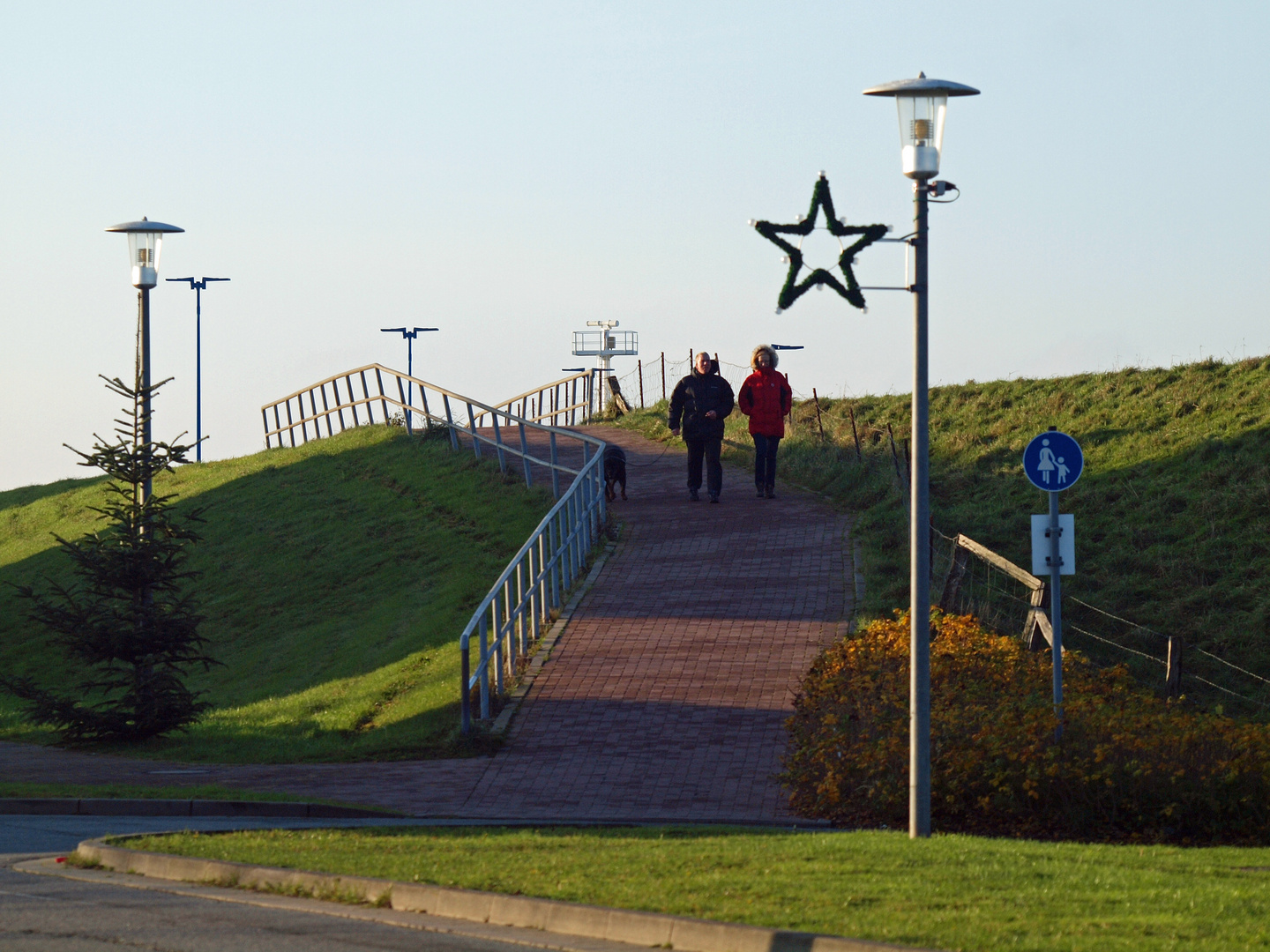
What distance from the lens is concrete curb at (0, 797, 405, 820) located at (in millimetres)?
11625

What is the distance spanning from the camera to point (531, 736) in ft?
45.7

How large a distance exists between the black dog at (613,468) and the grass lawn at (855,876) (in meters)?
12.8

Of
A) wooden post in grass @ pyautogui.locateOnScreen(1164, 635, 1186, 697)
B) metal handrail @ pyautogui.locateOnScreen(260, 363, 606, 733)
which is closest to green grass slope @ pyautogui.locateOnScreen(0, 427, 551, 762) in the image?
metal handrail @ pyautogui.locateOnScreen(260, 363, 606, 733)

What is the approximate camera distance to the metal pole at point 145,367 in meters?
17.0

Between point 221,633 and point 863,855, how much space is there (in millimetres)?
15445

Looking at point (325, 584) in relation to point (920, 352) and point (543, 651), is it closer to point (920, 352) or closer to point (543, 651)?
point (543, 651)

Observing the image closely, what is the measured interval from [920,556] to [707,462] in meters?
12.6

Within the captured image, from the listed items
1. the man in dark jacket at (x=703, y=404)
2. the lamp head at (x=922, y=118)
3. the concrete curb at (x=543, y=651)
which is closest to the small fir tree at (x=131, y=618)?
the concrete curb at (x=543, y=651)

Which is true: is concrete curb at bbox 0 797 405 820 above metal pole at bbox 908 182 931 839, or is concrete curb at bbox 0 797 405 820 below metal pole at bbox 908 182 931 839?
below

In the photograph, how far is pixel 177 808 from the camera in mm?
11914

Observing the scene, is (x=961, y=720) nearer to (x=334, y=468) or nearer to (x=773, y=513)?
(x=773, y=513)

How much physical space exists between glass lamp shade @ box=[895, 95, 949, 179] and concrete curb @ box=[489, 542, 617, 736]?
22.2 feet

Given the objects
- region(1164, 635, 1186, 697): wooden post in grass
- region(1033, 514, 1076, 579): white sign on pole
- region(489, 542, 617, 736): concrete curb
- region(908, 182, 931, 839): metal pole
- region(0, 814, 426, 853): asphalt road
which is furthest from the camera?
region(1164, 635, 1186, 697): wooden post in grass

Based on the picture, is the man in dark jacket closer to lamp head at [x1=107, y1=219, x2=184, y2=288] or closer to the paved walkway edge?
lamp head at [x1=107, y1=219, x2=184, y2=288]
